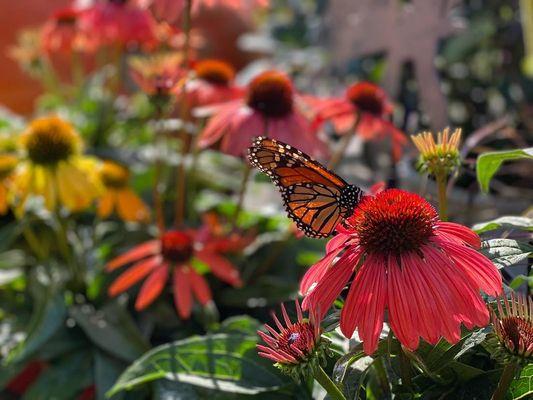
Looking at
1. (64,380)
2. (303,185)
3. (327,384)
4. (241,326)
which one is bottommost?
(64,380)

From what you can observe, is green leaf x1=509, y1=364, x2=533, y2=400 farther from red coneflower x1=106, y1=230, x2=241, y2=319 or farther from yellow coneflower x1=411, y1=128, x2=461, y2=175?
red coneflower x1=106, y1=230, x2=241, y2=319

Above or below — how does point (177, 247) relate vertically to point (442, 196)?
below

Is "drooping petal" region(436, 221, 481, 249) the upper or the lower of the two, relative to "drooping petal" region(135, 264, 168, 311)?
upper

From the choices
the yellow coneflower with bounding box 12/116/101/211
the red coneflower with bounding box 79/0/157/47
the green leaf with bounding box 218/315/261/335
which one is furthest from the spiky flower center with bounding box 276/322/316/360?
the red coneflower with bounding box 79/0/157/47

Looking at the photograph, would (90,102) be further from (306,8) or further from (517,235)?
(517,235)

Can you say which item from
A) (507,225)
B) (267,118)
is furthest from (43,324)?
(507,225)

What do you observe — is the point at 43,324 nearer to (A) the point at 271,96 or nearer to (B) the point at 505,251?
(A) the point at 271,96
